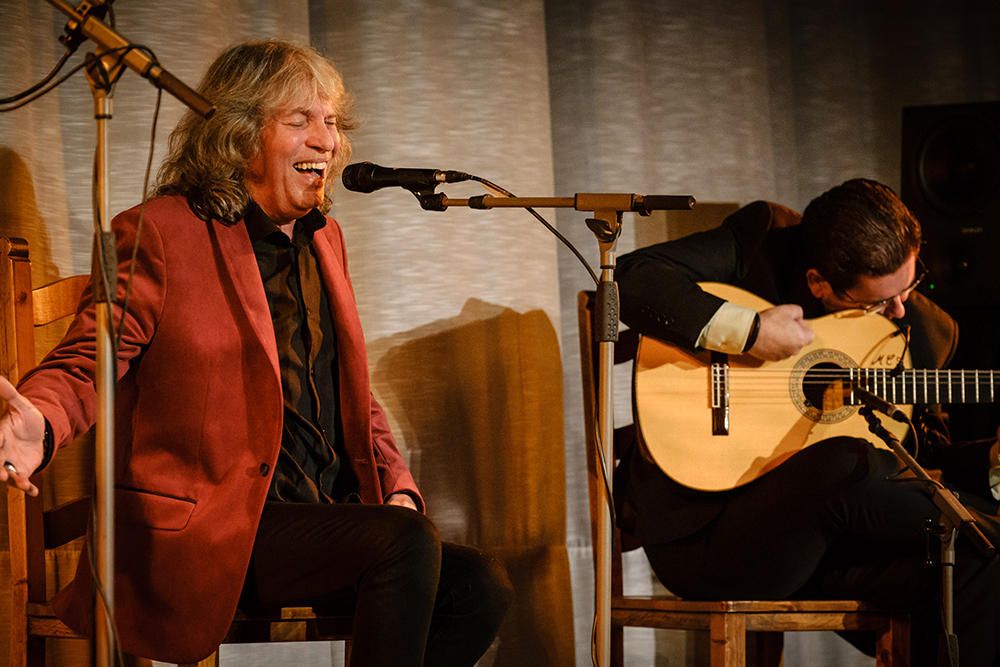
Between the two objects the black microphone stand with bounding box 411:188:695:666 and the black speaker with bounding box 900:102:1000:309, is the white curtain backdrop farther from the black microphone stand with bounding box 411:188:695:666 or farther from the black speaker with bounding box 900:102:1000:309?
the black microphone stand with bounding box 411:188:695:666

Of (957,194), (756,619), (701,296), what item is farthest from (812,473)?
(957,194)

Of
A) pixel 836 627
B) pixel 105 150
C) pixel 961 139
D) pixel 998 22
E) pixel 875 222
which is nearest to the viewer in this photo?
pixel 105 150

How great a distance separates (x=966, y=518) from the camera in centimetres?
199

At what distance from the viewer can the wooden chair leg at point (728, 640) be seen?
2.14m

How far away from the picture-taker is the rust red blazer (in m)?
1.76

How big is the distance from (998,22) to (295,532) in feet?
8.88

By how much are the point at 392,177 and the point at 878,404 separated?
3.50 ft

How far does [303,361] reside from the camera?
2.04 meters

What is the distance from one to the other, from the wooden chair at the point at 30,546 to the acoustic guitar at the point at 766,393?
0.81 meters

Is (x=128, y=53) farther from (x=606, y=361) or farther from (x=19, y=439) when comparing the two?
(x=606, y=361)

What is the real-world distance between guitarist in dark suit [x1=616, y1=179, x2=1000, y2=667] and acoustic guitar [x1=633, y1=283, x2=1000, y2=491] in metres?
0.04

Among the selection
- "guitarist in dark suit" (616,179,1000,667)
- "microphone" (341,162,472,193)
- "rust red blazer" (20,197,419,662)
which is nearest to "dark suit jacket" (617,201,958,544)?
"guitarist in dark suit" (616,179,1000,667)

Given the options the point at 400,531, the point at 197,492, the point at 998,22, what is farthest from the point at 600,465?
the point at 998,22

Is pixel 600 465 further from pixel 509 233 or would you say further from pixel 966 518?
pixel 509 233
